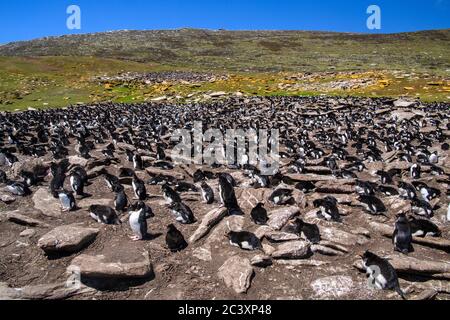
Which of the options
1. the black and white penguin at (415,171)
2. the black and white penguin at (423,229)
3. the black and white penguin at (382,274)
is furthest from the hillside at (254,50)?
the black and white penguin at (382,274)

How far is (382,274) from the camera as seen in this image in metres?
→ 7.95

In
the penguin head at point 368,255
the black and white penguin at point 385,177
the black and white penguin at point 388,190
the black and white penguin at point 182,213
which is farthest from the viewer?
the black and white penguin at point 385,177

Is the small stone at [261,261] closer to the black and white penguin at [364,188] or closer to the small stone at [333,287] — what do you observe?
the small stone at [333,287]

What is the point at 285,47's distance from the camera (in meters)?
115

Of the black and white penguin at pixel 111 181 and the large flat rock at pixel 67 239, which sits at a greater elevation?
the black and white penguin at pixel 111 181

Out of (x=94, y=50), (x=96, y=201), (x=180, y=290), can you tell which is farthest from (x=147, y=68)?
(x=180, y=290)

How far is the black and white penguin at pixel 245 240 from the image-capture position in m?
9.25

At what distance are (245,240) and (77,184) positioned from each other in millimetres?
5952

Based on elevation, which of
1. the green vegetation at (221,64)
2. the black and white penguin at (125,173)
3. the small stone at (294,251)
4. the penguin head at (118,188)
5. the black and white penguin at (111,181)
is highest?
the green vegetation at (221,64)

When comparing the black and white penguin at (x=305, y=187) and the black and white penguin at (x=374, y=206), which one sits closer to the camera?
the black and white penguin at (x=374, y=206)

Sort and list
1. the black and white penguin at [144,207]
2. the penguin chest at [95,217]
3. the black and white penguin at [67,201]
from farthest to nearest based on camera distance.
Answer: the black and white penguin at [67,201]
the black and white penguin at [144,207]
the penguin chest at [95,217]

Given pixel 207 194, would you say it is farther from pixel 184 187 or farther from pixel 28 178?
pixel 28 178

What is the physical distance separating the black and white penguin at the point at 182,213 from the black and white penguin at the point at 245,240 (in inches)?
63.5
